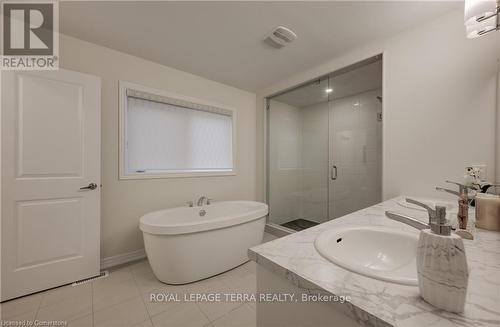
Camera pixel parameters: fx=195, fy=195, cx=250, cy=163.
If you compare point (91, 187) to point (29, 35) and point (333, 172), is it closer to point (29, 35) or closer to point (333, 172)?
point (29, 35)

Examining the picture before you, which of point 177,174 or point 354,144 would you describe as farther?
point 354,144

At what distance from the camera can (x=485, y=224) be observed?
908mm

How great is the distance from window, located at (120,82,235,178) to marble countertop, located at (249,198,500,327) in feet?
7.24

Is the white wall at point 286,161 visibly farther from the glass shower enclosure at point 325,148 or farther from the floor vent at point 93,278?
the floor vent at point 93,278

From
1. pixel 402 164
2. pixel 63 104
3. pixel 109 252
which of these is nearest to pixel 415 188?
pixel 402 164

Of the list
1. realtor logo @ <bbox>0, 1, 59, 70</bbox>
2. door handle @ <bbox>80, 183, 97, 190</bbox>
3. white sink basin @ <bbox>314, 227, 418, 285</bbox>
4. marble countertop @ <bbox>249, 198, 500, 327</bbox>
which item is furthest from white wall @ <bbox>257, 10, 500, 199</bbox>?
realtor logo @ <bbox>0, 1, 59, 70</bbox>

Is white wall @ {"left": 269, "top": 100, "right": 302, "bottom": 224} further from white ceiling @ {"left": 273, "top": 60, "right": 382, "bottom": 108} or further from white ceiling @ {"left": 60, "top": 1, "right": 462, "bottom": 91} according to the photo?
white ceiling @ {"left": 60, "top": 1, "right": 462, "bottom": 91}

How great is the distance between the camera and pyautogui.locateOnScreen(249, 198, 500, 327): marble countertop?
405 millimetres

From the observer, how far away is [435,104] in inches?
67.1

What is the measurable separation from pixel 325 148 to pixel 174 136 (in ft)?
7.69

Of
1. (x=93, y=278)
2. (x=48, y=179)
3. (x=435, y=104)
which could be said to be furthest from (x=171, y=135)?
(x=435, y=104)

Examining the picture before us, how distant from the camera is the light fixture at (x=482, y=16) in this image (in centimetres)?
108

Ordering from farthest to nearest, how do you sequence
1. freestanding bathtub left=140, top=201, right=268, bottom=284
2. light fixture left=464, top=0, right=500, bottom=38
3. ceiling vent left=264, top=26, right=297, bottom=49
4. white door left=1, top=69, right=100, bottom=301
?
ceiling vent left=264, top=26, right=297, bottom=49 → freestanding bathtub left=140, top=201, right=268, bottom=284 → white door left=1, top=69, right=100, bottom=301 → light fixture left=464, top=0, right=500, bottom=38

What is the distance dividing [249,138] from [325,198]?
166cm
